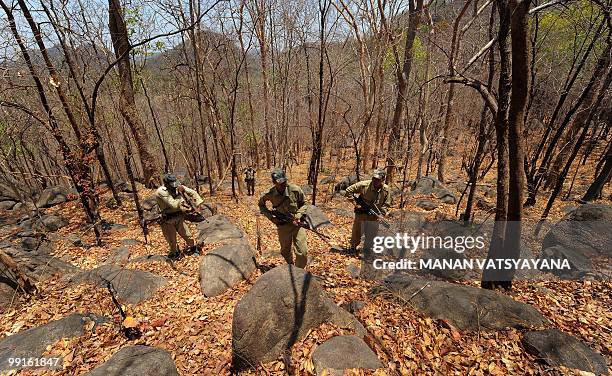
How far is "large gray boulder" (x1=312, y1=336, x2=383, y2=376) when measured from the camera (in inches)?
128

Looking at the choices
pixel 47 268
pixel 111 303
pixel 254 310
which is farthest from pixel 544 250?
pixel 47 268

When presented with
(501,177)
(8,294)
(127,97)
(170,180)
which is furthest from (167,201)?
(127,97)

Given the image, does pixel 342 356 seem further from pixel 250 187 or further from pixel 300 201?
pixel 250 187

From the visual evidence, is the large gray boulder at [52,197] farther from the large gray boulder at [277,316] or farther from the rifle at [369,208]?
the rifle at [369,208]

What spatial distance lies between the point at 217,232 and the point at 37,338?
190 inches

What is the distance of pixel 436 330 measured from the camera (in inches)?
151

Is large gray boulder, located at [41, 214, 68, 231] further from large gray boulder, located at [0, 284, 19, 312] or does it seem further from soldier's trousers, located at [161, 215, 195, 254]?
soldier's trousers, located at [161, 215, 195, 254]

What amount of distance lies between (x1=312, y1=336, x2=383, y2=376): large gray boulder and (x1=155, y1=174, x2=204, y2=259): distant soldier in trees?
460 cm

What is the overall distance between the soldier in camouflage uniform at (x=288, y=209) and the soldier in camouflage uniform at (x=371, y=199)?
145 cm

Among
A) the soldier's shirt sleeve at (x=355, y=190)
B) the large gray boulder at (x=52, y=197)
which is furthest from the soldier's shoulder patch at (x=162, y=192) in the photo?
the large gray boulder at (x=52, y=197)

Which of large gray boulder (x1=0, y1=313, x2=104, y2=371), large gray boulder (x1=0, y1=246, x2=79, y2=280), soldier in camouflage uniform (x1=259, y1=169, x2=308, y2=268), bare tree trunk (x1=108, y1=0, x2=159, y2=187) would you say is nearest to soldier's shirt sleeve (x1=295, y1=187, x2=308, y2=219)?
soldier in camouflage uniform (x1=259, y1=169, x2=308, y2=268)

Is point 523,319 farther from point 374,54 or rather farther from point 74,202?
point 74,202

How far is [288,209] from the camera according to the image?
5527mm

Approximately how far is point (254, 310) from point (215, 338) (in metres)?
1.33
